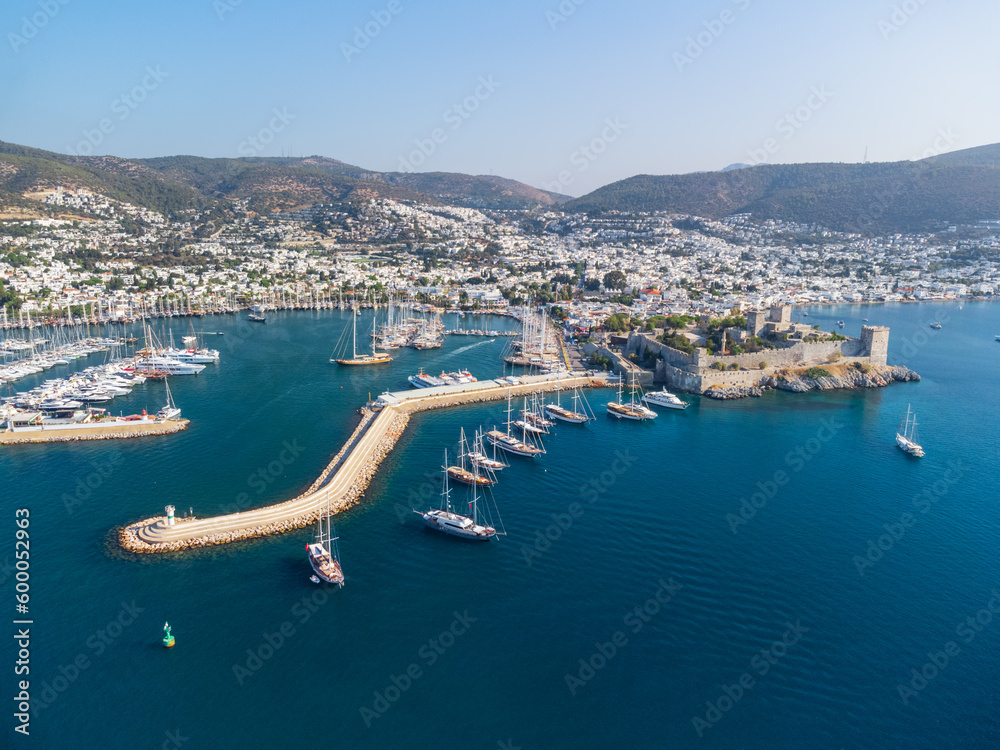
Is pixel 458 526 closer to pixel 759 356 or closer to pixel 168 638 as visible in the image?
pixel 168 638

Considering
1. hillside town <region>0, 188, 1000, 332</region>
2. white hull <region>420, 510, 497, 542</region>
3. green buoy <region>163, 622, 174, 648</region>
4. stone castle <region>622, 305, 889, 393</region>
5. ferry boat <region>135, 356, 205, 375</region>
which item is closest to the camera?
green buoy <region>163, 622, 174, 648</region>

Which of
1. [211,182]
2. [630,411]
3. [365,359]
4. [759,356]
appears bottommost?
[630,411]

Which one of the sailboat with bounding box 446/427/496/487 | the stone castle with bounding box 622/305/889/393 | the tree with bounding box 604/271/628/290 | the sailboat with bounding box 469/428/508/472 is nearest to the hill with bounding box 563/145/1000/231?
the tree with bounding box 604/271/628/290

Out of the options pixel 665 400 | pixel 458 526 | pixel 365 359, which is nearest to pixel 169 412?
pixel 365 359

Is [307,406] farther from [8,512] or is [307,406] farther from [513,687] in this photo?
[513,687]

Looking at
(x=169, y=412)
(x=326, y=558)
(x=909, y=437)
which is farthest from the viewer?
(x=909, y=437)

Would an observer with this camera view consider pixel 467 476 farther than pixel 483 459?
No

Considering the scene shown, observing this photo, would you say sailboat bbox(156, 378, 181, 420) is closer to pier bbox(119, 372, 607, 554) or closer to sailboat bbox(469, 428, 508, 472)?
pier bbox(119, 372, 607, 554)

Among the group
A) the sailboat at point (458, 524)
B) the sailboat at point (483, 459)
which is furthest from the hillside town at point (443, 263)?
the sailboat at point (458, 524)
